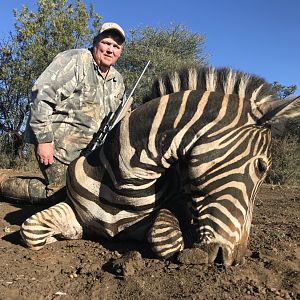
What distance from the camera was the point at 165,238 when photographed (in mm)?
2846

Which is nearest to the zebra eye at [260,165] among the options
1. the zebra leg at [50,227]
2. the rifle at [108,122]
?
the zebra leg at [50,227]

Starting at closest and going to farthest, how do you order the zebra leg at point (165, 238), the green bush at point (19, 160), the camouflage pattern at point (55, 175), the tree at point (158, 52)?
the zebra leg at point (165, 238), the camouflage pattern at point (55, 175), the green bush at point (19, 160), the tree at point (158, 52)

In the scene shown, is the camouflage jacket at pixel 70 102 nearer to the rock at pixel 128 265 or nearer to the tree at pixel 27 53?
the rock at pixel 128 265

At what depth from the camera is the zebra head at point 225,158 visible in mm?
2662

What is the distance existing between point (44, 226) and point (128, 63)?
565 inches

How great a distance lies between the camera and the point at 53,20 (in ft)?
43.2

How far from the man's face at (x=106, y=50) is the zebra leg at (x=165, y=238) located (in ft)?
7.46

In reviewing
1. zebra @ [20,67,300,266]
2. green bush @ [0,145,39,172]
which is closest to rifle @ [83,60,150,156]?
zebra @ [20,67,300,266]

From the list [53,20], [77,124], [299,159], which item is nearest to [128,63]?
[53,20]

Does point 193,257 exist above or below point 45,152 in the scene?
below

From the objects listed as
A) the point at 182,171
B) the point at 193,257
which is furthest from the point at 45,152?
the point at 193,257

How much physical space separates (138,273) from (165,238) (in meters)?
0.31

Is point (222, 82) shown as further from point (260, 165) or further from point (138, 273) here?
point (138, 273)

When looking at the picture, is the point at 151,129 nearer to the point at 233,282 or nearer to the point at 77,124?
the point at 233,282
